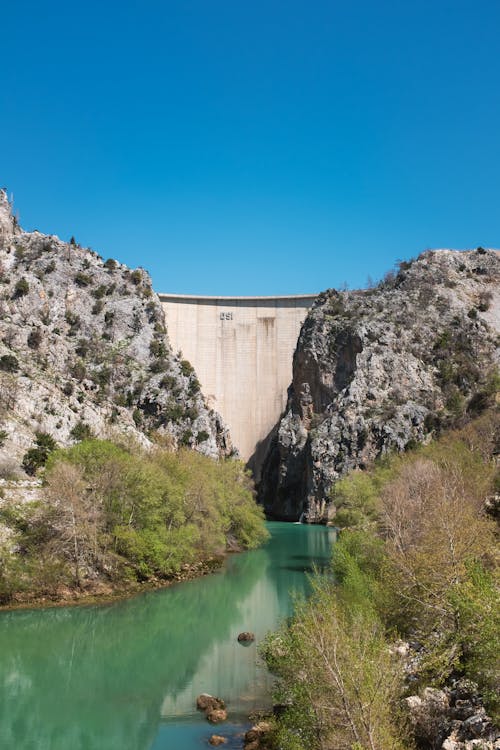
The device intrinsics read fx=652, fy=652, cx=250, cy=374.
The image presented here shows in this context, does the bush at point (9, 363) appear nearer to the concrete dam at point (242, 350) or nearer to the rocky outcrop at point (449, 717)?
the concrete dam at point (242, 350)

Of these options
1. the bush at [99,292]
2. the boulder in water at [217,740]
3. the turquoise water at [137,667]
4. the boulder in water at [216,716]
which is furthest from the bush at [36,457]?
the bush at [99,292]

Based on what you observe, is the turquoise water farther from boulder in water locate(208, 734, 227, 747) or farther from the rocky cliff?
the rocky cliff

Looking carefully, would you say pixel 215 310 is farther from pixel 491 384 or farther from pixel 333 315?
pixel 491 384

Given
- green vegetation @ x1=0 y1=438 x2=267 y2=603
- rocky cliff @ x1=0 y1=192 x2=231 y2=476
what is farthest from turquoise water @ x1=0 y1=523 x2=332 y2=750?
rocky cliff @ x1=0 y1=192 x2=231 y2=476

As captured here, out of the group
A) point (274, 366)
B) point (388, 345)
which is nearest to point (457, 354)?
point (388, 345)

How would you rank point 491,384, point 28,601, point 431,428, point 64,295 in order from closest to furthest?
point 28,601, point 491,384, point 431,428, point 64,295

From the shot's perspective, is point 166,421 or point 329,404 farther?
point 329,404
